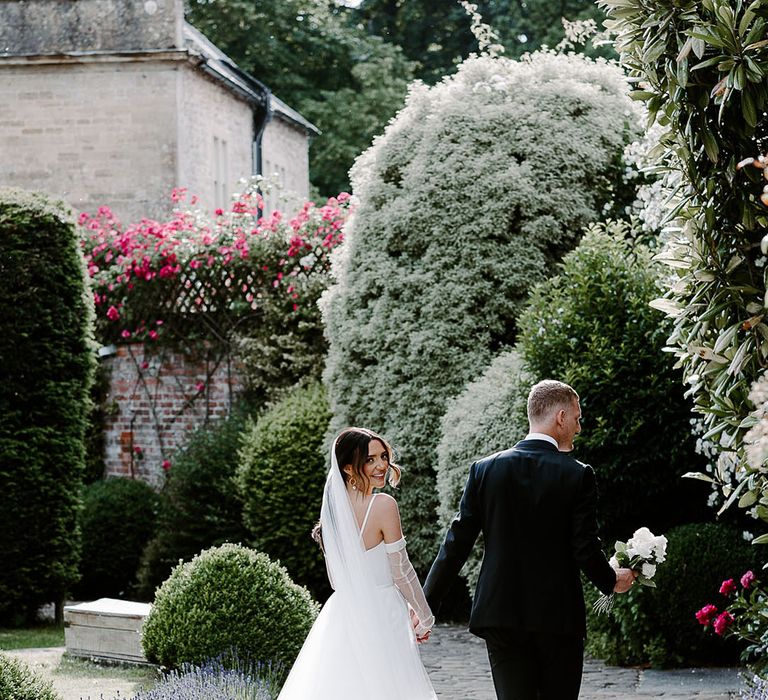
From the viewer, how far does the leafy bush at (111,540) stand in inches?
518

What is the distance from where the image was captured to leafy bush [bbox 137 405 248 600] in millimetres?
12430

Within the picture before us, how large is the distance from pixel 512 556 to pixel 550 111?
7224mm

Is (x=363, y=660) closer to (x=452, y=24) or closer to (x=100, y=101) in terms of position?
(x=100, y=101)

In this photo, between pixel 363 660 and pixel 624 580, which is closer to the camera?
pixel 624 580

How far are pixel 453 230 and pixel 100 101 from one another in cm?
1063

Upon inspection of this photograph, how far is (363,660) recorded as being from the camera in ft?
18.5

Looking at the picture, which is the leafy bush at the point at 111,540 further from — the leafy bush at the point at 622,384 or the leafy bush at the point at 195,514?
the leafy bush at the point at 622,384

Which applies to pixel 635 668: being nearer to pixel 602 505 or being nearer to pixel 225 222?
pixel 602 505

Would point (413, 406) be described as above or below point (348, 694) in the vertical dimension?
above

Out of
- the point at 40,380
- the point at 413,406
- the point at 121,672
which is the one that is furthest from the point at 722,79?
the point at 40,380

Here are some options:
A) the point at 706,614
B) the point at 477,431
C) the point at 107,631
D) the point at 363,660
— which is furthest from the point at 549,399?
the point at 107,631

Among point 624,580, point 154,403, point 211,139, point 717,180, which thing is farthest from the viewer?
point 211,139

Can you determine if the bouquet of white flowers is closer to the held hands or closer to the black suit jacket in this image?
the black suit jacket

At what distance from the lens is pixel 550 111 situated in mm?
11453
